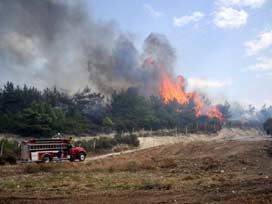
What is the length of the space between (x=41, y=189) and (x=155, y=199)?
674cm

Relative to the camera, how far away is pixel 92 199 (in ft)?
45.5

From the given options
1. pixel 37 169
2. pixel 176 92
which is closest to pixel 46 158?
pixel 37 169

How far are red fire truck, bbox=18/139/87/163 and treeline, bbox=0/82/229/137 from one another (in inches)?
635

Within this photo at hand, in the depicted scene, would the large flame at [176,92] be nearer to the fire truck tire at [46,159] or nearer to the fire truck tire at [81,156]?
the fire truck tire at [81,156]

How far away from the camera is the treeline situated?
51.7m

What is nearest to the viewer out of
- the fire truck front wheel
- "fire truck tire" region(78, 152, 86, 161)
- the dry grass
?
the dry grass

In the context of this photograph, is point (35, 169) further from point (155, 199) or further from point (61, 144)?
point (155, 199)

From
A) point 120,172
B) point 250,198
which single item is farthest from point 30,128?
point 250,198

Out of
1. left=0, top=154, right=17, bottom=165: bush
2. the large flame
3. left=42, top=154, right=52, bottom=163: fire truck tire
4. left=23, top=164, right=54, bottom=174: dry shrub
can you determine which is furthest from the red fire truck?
the large flame

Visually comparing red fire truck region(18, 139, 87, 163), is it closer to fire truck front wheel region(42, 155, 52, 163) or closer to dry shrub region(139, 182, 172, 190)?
fire truck front wheel region(42, 155, 52, 163)

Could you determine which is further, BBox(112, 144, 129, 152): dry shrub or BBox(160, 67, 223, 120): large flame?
BBox(160, 67, 223, 120): large flame

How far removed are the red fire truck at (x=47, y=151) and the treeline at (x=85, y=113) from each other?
635 inches

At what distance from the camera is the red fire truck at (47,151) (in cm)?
3316

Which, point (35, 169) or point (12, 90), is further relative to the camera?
point (12, 90)
